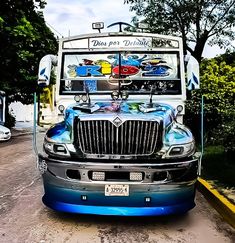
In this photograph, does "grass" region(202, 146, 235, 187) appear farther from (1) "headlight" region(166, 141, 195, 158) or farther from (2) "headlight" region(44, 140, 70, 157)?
(2) "headlight" region(44, 140, 70, 157)

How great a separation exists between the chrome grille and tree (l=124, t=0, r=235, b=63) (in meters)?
9.31

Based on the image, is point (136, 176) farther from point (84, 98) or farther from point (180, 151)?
point (84, 98)

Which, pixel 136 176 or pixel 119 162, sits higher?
pixel 119 162

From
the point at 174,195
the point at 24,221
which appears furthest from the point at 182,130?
the point at 24,221

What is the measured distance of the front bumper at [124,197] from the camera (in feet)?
19.6

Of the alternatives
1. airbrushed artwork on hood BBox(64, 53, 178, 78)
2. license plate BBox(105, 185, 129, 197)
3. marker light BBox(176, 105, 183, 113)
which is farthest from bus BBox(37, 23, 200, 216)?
airbrushed artwork on hood BBox(64, 53, 178, 78)

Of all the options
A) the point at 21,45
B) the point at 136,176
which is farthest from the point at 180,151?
the point at 21,45

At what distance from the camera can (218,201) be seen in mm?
7453

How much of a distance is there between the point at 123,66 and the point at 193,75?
1181 mm

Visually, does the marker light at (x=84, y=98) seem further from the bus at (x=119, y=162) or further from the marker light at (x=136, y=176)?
the marker light at (x=136, y=176)

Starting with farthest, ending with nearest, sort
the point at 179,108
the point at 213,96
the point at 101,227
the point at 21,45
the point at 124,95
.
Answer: the point at 21,45 < the point at 213,96 < the point at 179,108 < the point at 124,95 < the point at 101,227

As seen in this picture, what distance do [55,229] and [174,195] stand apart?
1.62 meters

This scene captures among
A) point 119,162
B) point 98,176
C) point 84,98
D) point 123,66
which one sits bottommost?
point 98,176

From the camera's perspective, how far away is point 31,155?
52.6ft
